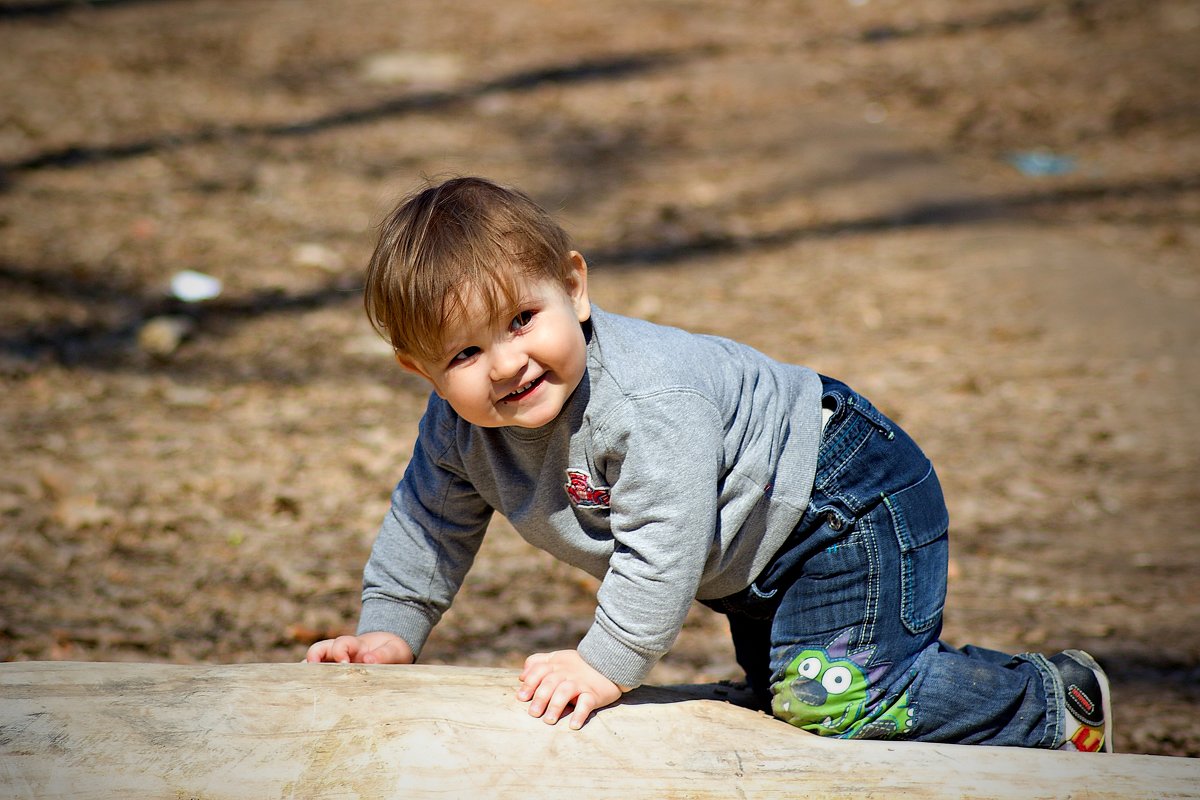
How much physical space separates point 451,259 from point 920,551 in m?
1.18

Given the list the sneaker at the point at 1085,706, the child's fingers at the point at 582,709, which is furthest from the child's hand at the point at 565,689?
the sneaker at the point at 1085,706

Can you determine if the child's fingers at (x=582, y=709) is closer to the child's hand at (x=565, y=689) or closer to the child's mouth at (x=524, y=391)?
the child's hand at (x=565, y=689)

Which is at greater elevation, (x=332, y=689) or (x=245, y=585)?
(x=332, y=689)

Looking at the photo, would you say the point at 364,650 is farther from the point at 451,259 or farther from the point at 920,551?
the point at 920,551

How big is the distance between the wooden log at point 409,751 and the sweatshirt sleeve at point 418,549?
0.30 metres

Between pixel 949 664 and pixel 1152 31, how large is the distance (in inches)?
343

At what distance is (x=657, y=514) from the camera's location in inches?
81.2

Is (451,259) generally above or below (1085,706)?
above

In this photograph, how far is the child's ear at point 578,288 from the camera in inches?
83.8

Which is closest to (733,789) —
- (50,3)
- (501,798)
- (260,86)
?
(501,798)

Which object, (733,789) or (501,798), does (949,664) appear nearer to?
(733,789)

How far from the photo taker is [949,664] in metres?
2.38

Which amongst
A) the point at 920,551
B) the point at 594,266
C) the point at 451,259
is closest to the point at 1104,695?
the point at 920,551

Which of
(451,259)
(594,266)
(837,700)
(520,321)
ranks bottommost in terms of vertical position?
(837,700)
